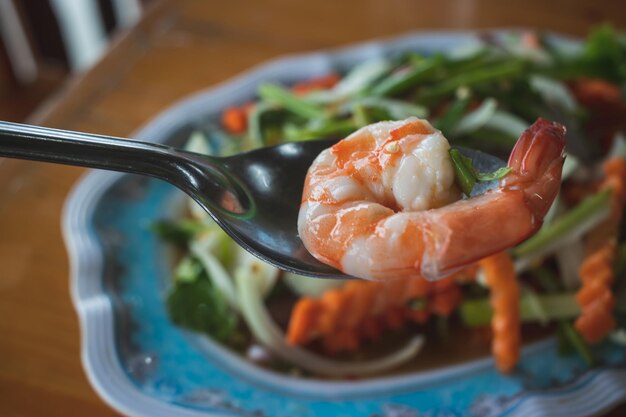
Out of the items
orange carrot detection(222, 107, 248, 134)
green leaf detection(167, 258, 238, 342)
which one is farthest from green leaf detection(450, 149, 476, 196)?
orange carrot detection(222, 107, 248, 134)

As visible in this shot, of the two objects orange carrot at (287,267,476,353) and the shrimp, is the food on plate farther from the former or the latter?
the shrimp

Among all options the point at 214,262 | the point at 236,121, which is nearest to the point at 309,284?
the point at 214,262

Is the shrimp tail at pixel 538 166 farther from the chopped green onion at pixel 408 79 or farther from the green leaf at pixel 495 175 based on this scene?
the chopped green onion at pixel 408 79

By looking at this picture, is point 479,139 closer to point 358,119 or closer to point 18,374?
point 358,119

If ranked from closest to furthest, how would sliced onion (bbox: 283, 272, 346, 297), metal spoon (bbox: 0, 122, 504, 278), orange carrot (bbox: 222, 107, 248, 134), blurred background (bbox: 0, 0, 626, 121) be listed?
metal spoon (bbox: 0, 122, 504, 278), sliced onion (bbox: 283, 272, 346, 297), orange carrot (bbox: 222, 107, 248, 134), blurred background (bbox: 0, 0, 626, 121)

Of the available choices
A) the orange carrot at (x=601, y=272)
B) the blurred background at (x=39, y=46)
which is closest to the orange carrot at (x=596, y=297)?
the orange carrot at (x=601, y=272)

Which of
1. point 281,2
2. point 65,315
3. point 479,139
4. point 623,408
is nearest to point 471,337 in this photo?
point 623,408

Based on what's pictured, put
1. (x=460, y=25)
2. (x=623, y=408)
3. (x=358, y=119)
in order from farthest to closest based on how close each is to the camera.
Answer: (x=460, y=25) → (x=358, y=119) → (x=623, y=408)

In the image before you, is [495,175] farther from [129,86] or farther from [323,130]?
[129,86]
